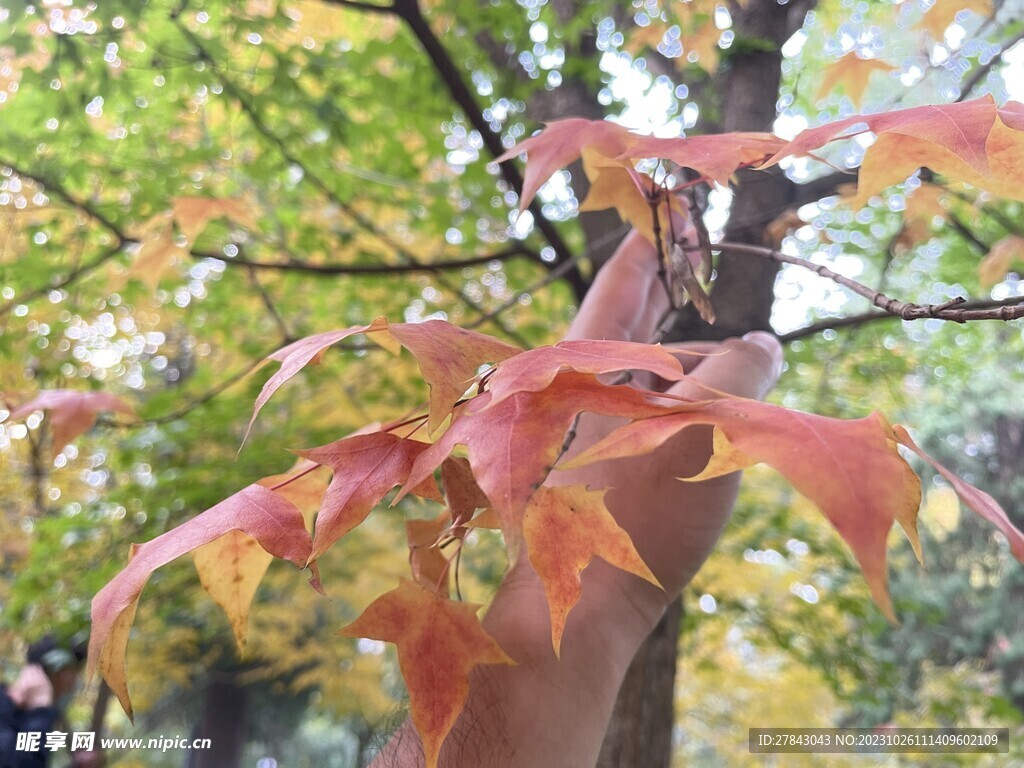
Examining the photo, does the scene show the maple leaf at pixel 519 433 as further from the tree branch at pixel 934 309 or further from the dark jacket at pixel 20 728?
the dark jacket at pixel 20 728

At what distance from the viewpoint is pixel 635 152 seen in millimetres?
464

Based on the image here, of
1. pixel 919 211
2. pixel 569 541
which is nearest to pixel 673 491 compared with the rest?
pixel 569 541

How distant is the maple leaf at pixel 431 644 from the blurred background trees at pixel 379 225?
301 millimetres

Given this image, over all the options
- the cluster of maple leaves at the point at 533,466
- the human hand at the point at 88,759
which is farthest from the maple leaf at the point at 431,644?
the human hand at the point at 88,759

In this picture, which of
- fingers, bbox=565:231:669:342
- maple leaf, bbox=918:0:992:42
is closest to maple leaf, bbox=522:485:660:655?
fingers, bbox=565:231:669:342

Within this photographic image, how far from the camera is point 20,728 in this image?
1.44m

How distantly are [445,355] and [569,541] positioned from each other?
0.12 meters

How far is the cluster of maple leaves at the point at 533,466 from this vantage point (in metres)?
0.27

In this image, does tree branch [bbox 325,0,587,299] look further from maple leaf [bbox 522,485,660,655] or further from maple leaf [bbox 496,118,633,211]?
maple leaf [bbox 522,485,660,655]

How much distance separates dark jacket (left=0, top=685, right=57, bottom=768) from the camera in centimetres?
132

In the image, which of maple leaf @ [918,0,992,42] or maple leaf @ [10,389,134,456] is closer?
maple leaf @ [10,389,134,456]

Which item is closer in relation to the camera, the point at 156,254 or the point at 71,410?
the point at 71,410

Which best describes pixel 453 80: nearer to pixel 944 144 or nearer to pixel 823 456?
pixel 944 144

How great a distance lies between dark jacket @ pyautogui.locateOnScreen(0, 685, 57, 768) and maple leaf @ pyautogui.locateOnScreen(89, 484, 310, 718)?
1.29 metres
